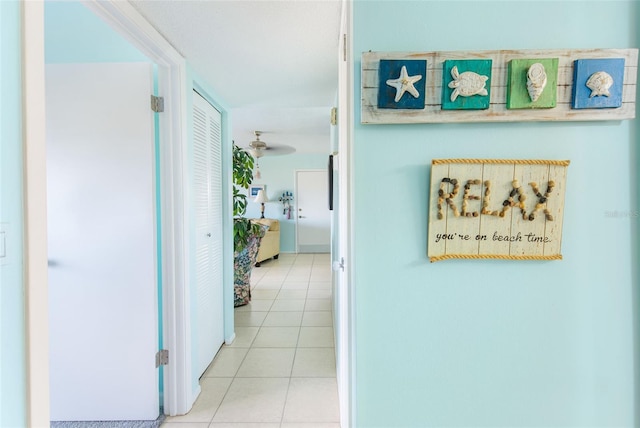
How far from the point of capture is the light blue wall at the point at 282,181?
674cm

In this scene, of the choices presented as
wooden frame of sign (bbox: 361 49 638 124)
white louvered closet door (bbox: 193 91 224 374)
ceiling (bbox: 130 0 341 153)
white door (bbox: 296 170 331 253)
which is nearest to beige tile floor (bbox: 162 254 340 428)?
white louvered closet door (bbox: 193 91 224 374)

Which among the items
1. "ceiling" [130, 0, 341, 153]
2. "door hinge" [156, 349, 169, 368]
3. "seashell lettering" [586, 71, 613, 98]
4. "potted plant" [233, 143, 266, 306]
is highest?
"ceiling" [130, 0, 341, 153]

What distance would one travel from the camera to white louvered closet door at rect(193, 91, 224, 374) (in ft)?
6.45

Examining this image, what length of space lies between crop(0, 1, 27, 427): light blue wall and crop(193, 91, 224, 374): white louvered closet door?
114 cm

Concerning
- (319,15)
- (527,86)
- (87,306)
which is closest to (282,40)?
(319,15)

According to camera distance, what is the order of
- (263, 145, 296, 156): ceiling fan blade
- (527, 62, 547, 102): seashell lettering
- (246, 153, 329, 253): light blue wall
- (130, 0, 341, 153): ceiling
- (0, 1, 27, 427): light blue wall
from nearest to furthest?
(0, 1, 27, 427): light blue wall, (527, 62, 547, 102): seashell lettering, (130, 0, 341, 153): ceiling, (263, 145, 296, 156): ceiling fan blade, (246, 153, 329, 253): light blue wall

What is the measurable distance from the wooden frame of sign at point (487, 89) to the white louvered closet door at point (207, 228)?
1.38 m

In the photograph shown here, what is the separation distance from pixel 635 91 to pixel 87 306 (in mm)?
2453

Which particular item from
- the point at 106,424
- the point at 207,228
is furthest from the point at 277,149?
the point at 106,424

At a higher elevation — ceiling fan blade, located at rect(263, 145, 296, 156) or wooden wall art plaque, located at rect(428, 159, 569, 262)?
ceiling fan blade, located at rect(263, 145, 296, 156)

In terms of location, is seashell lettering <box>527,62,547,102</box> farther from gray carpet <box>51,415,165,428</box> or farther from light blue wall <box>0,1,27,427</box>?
gray carpet <box>51,415,165,428</box>

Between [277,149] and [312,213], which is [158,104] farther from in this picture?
[312,213]

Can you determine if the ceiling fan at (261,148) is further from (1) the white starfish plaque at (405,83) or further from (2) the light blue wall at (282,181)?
(1) the white starfish plaque at (405,83)

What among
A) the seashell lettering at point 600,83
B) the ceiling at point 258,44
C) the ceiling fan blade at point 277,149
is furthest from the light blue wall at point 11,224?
the ceiling fan blade at point 277,149
